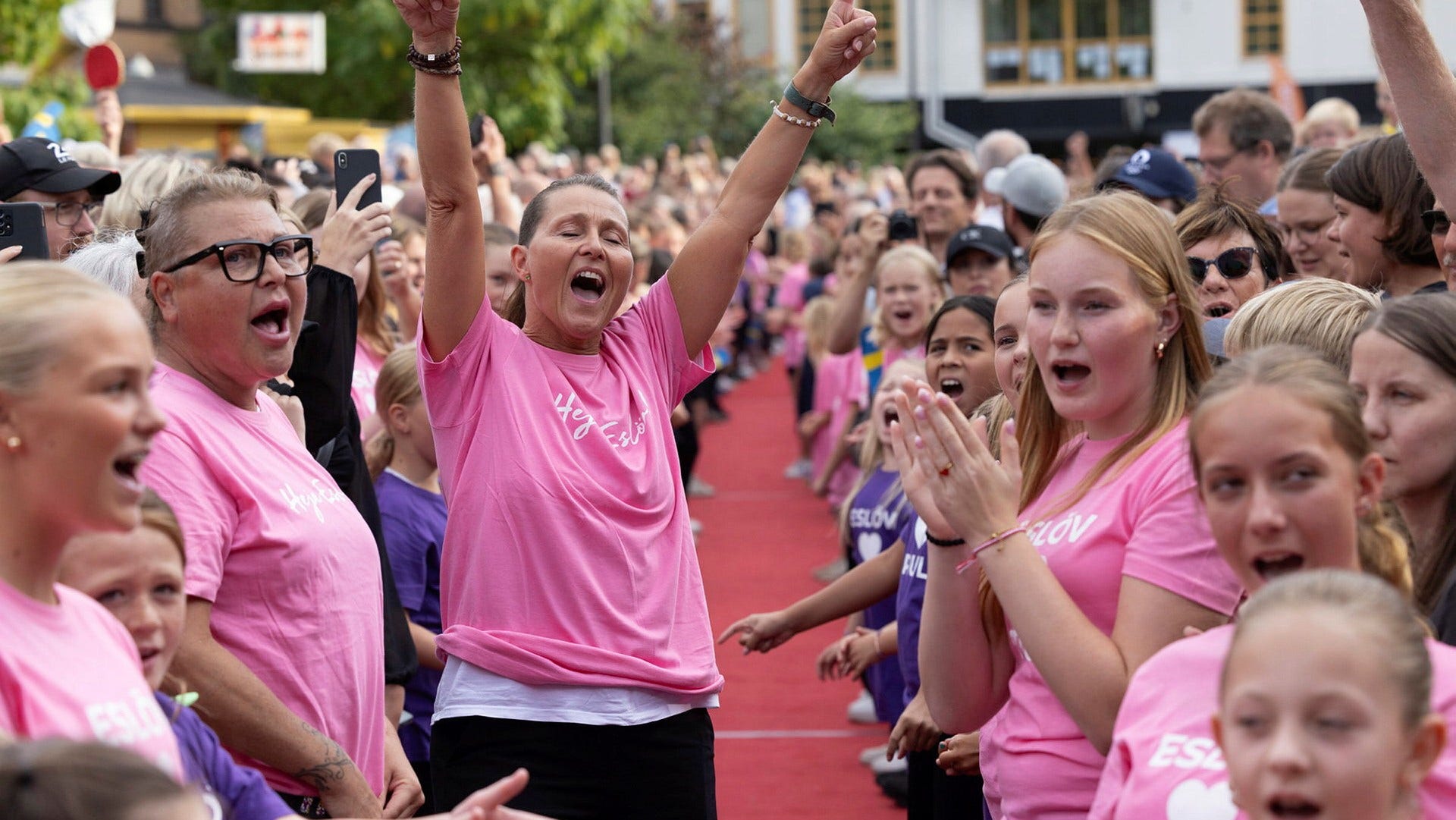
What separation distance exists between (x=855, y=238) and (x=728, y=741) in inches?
170

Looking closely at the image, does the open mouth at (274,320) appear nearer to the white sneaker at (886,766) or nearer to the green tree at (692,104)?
the white sneaker at (886,766)

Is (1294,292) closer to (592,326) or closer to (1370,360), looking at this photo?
(1370,360)

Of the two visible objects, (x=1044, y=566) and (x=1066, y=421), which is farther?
(x=1066, y=421)

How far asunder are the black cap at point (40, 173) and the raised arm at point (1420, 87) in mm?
3328

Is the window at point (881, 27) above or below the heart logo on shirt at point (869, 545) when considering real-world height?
above

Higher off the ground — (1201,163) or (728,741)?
(1201,163)

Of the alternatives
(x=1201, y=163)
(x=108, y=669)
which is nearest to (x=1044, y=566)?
(x=108, y=669)

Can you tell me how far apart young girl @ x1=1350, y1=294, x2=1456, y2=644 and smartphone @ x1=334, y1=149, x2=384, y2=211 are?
2.54 m

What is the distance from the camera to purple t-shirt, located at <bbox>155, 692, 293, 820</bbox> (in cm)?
244

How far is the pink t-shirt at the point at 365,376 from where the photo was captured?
17.7 ft

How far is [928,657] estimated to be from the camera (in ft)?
9.78

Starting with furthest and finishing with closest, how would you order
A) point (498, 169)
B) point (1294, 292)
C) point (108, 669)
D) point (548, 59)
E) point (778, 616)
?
point (548, 59) < point (498, 169) < point (778, 616) < point (1294, 292) < point (108, 669)

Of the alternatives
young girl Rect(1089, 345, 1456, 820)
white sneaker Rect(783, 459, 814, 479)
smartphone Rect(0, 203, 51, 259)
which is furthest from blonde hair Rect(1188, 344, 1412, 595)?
white sneaker Rect(783, 459, 814, 479)

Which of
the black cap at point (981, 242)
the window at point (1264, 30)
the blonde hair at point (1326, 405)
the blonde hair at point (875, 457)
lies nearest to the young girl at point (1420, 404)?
the blonde hair at point (1326, 405)
